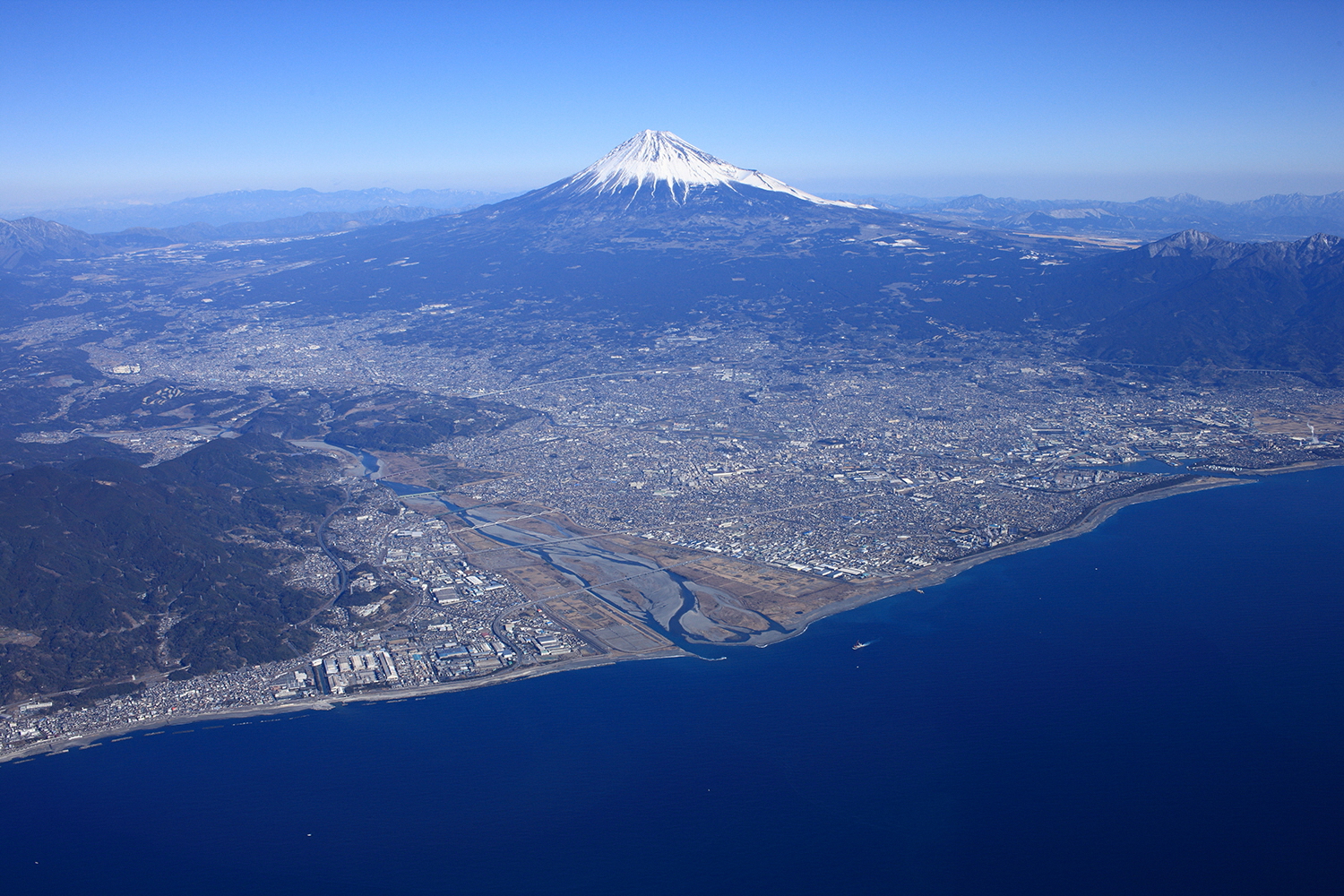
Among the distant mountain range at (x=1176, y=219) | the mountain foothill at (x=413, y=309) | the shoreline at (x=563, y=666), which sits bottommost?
the shoreline at (x=563, y=666)

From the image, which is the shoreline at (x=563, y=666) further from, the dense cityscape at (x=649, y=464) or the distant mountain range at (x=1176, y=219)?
the distant mountain range at (x=1176, y=219)

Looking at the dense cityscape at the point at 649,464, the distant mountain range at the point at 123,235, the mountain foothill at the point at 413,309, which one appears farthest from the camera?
the distant mountain range at the point at 123,235

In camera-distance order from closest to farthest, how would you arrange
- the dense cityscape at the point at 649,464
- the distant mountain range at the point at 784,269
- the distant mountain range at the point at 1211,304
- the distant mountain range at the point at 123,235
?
the dense cityscape at the point at 649,464 → the distant mountain range at the point at 1211,304 → the distant mountain range at the point at 784,269 → the distant mountain range at the point at 123,235

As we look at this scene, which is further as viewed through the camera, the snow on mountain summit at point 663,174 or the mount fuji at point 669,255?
the snow on mountain summit at point 663,174

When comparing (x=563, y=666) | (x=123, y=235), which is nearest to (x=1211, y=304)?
(x=563, y=666)

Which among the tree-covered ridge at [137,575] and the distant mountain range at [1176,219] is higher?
the distant mountain range at [1176,219]

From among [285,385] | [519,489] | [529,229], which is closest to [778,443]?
[519,489]

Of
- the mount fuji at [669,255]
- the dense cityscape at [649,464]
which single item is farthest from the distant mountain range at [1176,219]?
the dense cityscape at [649,464]

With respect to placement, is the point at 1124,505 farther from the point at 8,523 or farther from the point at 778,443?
the point at 8,523
